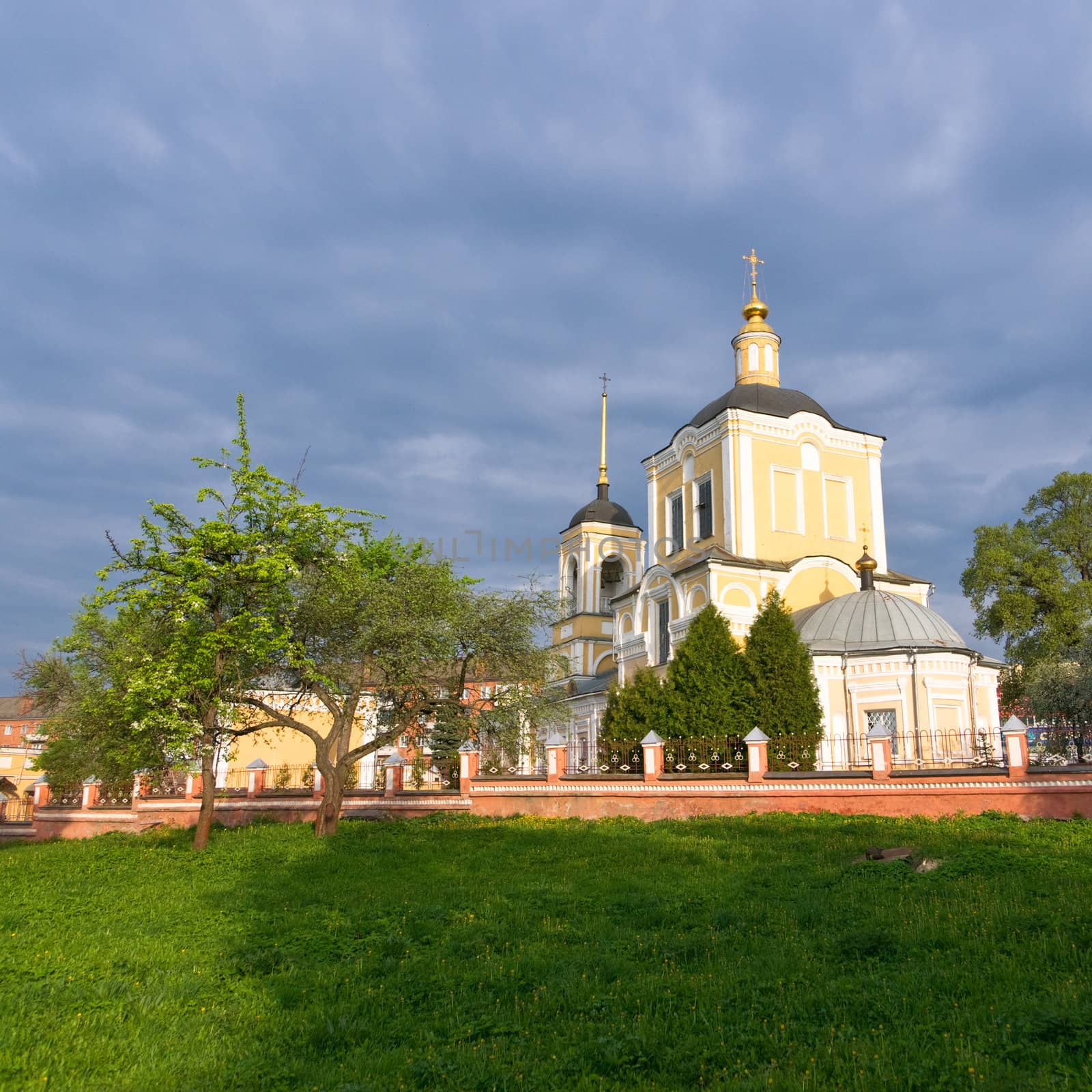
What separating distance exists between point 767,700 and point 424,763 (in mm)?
8297

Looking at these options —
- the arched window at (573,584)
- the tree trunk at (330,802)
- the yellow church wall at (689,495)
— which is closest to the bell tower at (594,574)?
the arched window at (573,584)

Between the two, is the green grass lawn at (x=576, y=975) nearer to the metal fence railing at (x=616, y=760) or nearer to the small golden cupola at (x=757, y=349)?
the metal fence railing at (x=616, y=760)

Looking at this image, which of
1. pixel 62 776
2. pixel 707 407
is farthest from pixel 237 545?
pixel 62 776

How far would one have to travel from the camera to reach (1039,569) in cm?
3303

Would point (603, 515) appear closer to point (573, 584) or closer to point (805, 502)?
point (573, 584)

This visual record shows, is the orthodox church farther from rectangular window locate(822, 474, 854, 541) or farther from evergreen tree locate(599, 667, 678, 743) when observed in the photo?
evergreen tree locate(599, 667, 678, 743)

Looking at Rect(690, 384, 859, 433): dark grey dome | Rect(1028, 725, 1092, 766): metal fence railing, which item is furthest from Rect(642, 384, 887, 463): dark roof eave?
Rect(1028, 725, 1092, 766): metal fence railing

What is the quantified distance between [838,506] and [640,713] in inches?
449

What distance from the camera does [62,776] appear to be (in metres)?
34.5

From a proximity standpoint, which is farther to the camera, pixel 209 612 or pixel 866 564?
pixel 866 564

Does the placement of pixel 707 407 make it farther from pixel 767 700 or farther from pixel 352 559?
pixel 352 559

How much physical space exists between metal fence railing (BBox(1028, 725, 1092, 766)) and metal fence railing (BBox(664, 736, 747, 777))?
5.43 metres

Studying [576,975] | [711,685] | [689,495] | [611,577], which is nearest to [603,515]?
[611,577]

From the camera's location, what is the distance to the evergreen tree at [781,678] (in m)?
22.7
